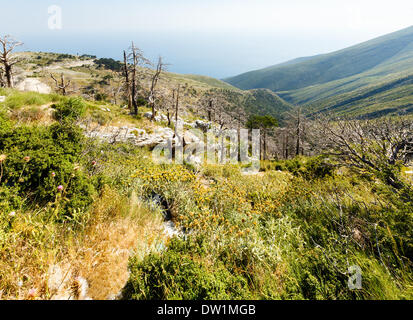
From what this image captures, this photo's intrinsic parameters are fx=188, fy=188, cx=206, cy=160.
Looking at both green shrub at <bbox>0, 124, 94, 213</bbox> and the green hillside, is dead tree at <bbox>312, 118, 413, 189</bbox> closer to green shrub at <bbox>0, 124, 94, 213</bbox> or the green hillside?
green shrub at <bbox>0, 124, 94, 213</bbox>

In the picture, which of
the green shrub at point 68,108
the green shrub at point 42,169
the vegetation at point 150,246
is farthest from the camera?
the green shrub at point 68,108

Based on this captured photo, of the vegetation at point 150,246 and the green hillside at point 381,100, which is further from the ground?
the green hillside at point 381,100

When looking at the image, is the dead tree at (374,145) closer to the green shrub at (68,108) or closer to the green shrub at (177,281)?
the green shrub at (177,281)

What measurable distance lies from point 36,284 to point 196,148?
749 inches

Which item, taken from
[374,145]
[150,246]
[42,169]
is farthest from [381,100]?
[42,169]

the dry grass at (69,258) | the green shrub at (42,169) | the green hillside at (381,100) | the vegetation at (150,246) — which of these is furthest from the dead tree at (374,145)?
the green hillside at (381,100)

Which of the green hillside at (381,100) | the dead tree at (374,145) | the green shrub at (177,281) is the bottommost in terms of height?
the green shrub at (177,281)

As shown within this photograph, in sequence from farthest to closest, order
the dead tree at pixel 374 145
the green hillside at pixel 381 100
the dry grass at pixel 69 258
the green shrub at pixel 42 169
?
1. the green hillside at pixel 381 100
2. the dead tree at pixel 374 145
3. the green shrub at pixel 42 169
4. the dry grass at pixel 69 258

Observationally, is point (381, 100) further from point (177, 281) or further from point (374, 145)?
point (177, 281)

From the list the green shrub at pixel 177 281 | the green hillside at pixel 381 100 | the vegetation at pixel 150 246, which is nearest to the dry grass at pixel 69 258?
the vegetation at pixel 150 246

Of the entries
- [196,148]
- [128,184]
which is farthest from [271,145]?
[128,184]

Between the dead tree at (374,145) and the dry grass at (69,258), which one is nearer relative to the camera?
the dry grass at (69,258)

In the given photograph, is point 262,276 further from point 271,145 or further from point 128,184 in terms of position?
point 271,145

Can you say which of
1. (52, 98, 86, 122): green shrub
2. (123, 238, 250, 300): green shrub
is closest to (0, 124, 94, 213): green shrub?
(123, 238, 250, 300): green shrub
